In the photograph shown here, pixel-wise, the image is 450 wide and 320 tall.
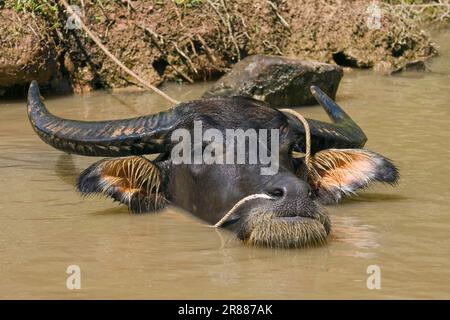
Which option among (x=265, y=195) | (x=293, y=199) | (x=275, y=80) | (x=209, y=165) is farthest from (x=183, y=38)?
(x=293, y=199)

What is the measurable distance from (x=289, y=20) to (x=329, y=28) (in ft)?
1.49

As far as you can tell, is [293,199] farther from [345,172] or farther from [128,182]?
[128,182]

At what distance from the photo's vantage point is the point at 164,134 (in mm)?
5379

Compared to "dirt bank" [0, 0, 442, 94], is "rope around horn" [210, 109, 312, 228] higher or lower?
higher

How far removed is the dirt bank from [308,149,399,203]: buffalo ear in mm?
3993

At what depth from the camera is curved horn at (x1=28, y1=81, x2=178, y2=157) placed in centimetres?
541

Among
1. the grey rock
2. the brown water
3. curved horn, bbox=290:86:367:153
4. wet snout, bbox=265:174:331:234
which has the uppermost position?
wet snout, bbox=265:174:331:234

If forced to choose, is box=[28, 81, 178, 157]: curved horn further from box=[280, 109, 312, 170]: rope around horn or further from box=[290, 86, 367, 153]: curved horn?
box=[290, 86, 367, 153]: curved horn

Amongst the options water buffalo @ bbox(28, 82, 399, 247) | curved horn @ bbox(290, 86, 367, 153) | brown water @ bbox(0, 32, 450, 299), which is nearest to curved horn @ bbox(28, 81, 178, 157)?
water buffalo @ bbox(28, 82, 399, 247)

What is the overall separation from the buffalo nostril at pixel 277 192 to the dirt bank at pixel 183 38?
15.1ft

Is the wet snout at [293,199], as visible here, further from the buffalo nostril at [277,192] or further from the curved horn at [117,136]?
the curved horn at [117,136]
